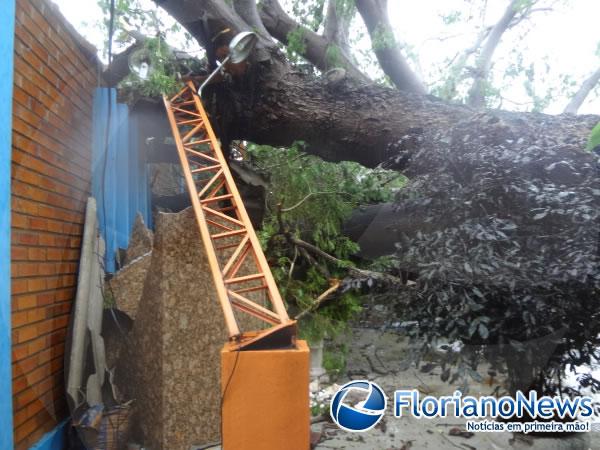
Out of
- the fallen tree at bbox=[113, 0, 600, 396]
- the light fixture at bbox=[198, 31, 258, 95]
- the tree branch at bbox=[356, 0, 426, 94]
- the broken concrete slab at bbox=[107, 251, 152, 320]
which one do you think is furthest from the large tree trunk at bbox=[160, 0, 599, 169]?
the broken concrete slab at bbox=[107, 251, 152, 320]

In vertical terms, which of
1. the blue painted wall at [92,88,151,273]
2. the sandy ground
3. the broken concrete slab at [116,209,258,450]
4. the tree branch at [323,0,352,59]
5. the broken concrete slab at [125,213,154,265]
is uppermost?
the tree branch at [323,0,352,59]

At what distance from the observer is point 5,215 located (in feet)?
7.43

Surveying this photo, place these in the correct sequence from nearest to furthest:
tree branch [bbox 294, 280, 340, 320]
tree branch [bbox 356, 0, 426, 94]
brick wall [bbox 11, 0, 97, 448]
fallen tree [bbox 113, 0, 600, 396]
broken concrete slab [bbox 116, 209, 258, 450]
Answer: fallen tree [bbox 113, 0, 600, 396]
brick wall [bbox 11, 0, 97, 448]
broken concrete slab [bbox 116, 209, 258, 450]
tree branch [bbox 294, 280, 340, 320]
tree branch [bbox 356, 0, 426, 94]

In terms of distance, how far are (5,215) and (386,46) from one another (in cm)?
473

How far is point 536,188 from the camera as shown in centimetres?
221

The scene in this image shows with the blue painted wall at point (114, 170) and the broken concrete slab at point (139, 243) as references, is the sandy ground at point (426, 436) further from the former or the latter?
the blue painted wall at point (114, 170)

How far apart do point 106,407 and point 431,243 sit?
102 inches

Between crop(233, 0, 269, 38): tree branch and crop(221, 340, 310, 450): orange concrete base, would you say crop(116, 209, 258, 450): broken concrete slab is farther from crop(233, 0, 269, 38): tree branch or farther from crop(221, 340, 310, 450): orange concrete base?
crop(233, 0, 269, 38): tree branch

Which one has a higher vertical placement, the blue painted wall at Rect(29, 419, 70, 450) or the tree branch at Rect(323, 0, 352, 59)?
the tree branch at Rect(323, 0, 352, 59)

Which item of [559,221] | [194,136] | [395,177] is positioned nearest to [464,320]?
[559,221]

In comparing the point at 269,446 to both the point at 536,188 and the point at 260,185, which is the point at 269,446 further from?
the point at 260,185

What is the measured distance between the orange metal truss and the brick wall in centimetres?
92

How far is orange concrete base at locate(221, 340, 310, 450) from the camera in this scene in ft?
6.05

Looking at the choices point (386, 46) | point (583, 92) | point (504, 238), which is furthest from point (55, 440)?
point (583, 92)
